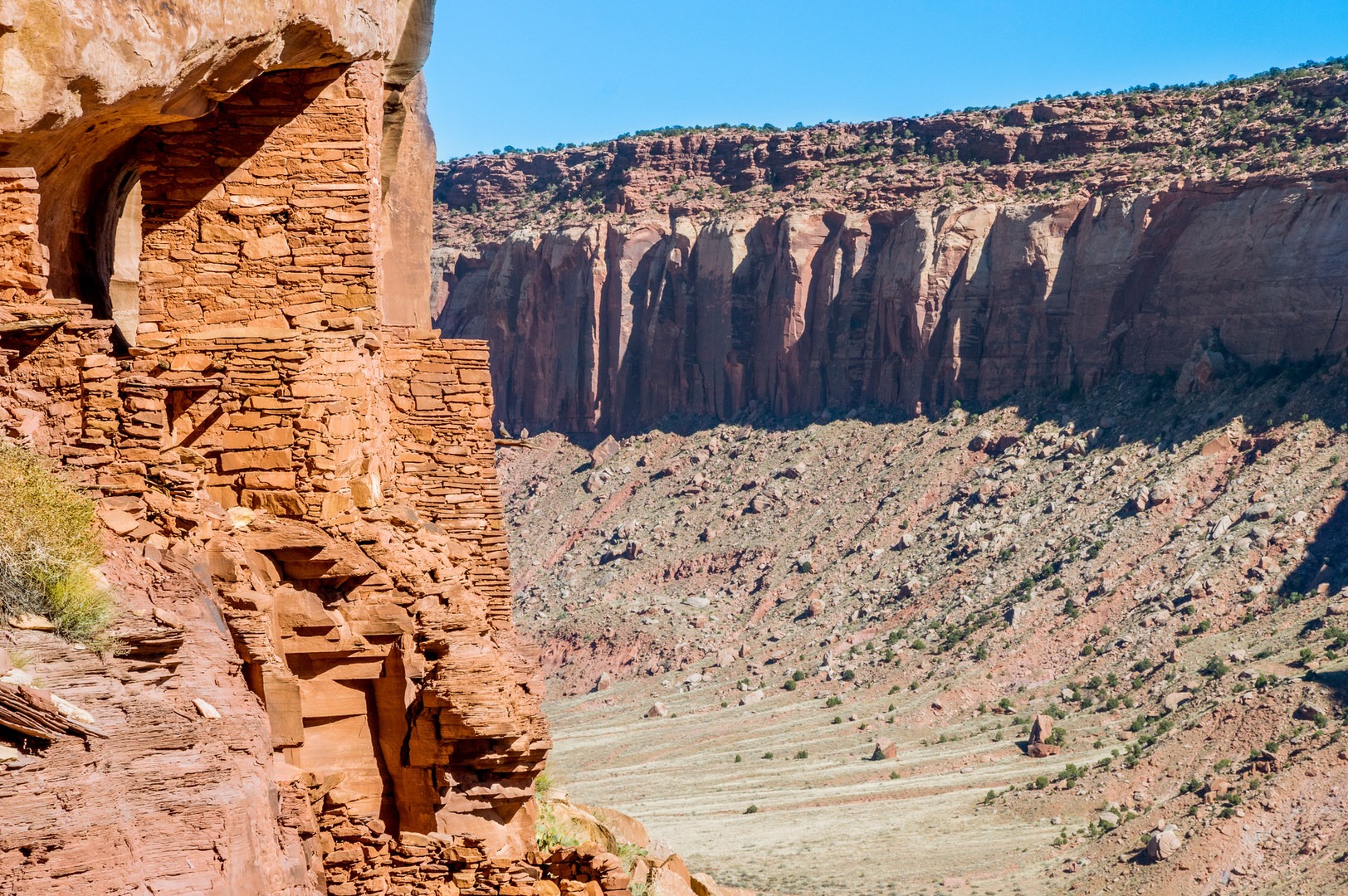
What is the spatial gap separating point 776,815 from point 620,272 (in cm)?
5166

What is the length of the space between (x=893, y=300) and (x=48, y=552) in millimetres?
76731

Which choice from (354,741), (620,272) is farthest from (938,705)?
(354,741)

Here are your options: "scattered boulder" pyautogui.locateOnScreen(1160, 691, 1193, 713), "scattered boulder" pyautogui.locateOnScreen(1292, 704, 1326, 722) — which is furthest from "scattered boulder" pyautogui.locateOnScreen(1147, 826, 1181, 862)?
"scattered boulder" pyautogui.locateOnScreen(1160, 691, 1193, 713)

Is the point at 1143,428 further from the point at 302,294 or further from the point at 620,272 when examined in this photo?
the point at 302,294

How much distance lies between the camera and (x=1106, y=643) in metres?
56.1

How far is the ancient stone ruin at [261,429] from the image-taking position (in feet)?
23.5

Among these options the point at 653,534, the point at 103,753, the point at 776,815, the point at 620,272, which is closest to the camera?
the point at 103,753

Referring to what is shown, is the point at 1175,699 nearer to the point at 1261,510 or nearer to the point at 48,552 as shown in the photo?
the point at 1261,510

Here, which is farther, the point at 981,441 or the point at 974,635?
the point at 981,441

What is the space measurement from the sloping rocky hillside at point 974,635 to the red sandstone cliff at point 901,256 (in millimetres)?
2330

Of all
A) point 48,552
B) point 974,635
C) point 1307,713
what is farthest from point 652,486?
point 48,552

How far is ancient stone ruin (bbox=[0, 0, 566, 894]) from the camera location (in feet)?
23.5

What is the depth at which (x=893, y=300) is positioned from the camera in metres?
81.6

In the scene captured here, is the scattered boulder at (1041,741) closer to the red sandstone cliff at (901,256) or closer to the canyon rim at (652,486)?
the canyon rim at (652,486)
